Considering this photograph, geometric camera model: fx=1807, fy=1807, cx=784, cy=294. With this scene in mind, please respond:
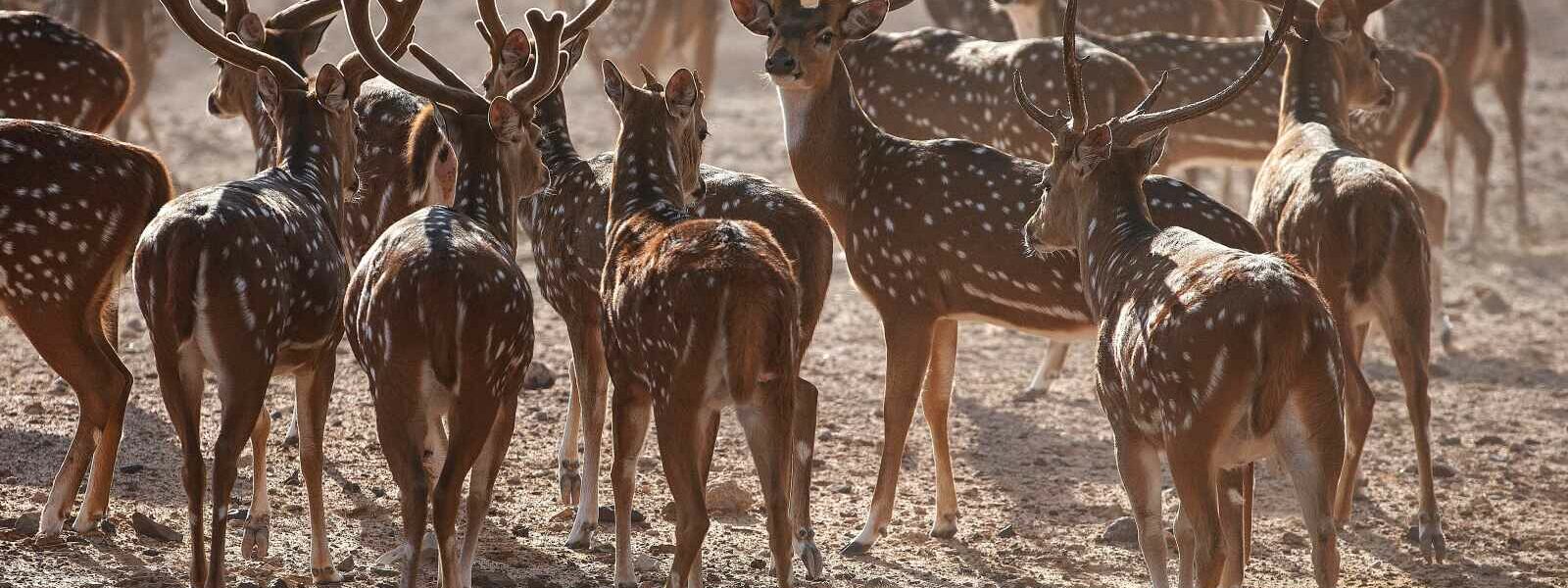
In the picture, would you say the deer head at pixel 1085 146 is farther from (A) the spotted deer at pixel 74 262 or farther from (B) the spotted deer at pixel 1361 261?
(A) the spotted deer at pixel 74 262

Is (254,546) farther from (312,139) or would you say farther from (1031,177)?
(1031,177)

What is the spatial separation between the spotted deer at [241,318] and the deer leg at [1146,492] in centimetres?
250

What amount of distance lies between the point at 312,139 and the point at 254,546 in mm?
1430

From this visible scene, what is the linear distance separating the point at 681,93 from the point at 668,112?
8 cm

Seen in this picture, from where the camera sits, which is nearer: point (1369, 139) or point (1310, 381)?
point (1310, 381)

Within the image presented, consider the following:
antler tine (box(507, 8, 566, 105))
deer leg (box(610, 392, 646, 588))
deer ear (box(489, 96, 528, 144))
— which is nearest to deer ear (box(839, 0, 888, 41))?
antler tine (box(507, 8, 566, 105))

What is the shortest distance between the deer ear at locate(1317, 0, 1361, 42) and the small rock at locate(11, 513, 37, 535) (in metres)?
5.71

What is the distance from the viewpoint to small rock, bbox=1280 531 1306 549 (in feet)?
22.0

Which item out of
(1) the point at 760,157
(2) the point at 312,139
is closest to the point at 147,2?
(1) the point at 760,157

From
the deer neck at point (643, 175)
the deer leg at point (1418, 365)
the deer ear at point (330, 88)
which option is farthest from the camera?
the deer leg at point (1418, 365)

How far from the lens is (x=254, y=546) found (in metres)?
5.95

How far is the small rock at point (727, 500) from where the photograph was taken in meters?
6.88

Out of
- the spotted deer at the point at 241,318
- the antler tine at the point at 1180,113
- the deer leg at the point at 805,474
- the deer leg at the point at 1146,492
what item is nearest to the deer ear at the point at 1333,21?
the antler tine at the point at 1180,113

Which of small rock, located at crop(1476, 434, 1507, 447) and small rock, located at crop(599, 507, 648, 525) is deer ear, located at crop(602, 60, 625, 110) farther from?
small rock, located at crop(1476, 434, 1507, 447)
